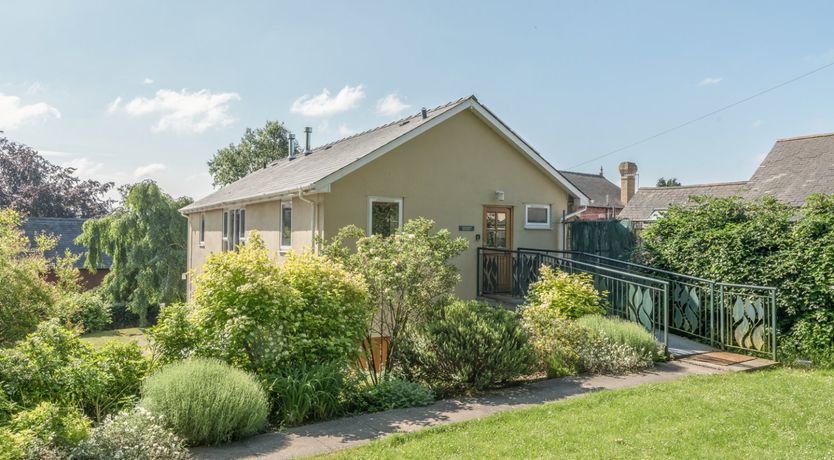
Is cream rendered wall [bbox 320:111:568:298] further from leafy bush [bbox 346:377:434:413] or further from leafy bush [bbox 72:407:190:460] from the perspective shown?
leafy bush [bbox 72:407:190:460]

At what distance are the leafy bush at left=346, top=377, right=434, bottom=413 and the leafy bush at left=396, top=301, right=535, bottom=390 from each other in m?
0.57

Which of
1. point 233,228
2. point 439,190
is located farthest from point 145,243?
point 439,190

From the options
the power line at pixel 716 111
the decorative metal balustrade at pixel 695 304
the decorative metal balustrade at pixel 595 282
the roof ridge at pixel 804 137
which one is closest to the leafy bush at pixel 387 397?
the decorative metal balustrade at pixel 695 304

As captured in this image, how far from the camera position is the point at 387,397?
612 cm

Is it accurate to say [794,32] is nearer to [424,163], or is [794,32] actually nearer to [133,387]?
[424,163]

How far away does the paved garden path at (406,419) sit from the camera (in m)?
4.68

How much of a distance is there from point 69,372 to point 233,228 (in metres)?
12.4

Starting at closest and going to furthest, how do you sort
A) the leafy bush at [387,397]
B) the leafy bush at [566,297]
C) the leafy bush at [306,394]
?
the leafy bush at [306,394] → the leafy bush at [387,397] → the leafy bush at [566,297]

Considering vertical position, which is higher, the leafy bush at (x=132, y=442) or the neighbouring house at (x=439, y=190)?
the neighbouring house at (x=439, y=190)

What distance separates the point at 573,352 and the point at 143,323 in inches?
922

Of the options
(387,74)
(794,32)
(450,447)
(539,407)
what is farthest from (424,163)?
(794,32)

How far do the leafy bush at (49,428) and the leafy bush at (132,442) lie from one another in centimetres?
10

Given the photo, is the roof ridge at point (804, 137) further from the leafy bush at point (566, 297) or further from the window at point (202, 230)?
the window at point (202, 230)

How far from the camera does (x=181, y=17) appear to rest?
35.9 ft
